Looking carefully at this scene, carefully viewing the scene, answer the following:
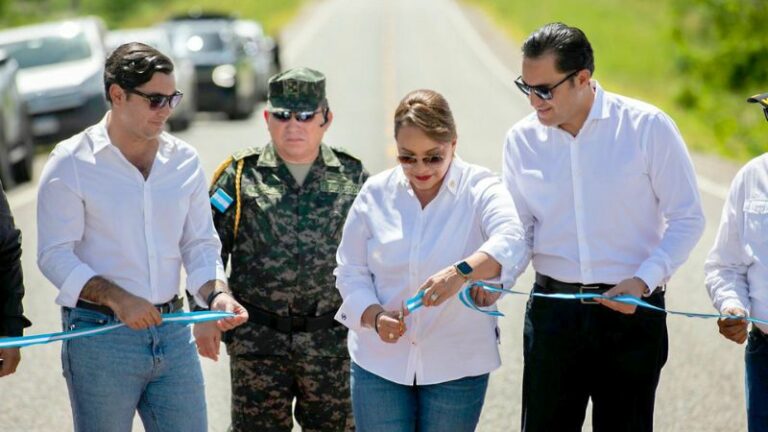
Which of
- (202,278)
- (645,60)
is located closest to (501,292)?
(202,278)

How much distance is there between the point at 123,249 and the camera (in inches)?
189

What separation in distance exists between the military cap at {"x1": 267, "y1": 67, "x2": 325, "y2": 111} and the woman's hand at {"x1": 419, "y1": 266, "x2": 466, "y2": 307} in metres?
1.33

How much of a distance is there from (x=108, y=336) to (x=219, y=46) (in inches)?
889

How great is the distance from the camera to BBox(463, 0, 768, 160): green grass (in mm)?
27709

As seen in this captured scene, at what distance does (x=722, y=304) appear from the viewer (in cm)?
505

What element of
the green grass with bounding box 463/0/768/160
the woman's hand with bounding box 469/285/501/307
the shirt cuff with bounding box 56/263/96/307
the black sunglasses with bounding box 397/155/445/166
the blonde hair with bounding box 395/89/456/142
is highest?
the green grass with bounding box 463/0/768/160

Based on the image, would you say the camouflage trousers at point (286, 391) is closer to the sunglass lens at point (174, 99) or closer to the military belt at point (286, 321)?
the military belt at point (286, 321)

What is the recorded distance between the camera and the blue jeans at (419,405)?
494 centimetres

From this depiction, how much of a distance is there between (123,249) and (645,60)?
166ft

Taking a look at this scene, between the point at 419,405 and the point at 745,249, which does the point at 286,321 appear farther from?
the point at 745,249

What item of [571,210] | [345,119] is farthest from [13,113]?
[571,210]

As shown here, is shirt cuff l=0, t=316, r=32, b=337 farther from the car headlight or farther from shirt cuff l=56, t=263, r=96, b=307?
the car headlight

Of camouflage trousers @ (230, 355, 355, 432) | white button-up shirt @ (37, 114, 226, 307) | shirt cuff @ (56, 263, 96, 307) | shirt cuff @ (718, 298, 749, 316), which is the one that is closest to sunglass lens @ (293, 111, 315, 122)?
white button-up shirt @ (37, 114, 226, 307)

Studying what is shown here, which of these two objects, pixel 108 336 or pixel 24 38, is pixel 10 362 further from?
pixel 24 38
